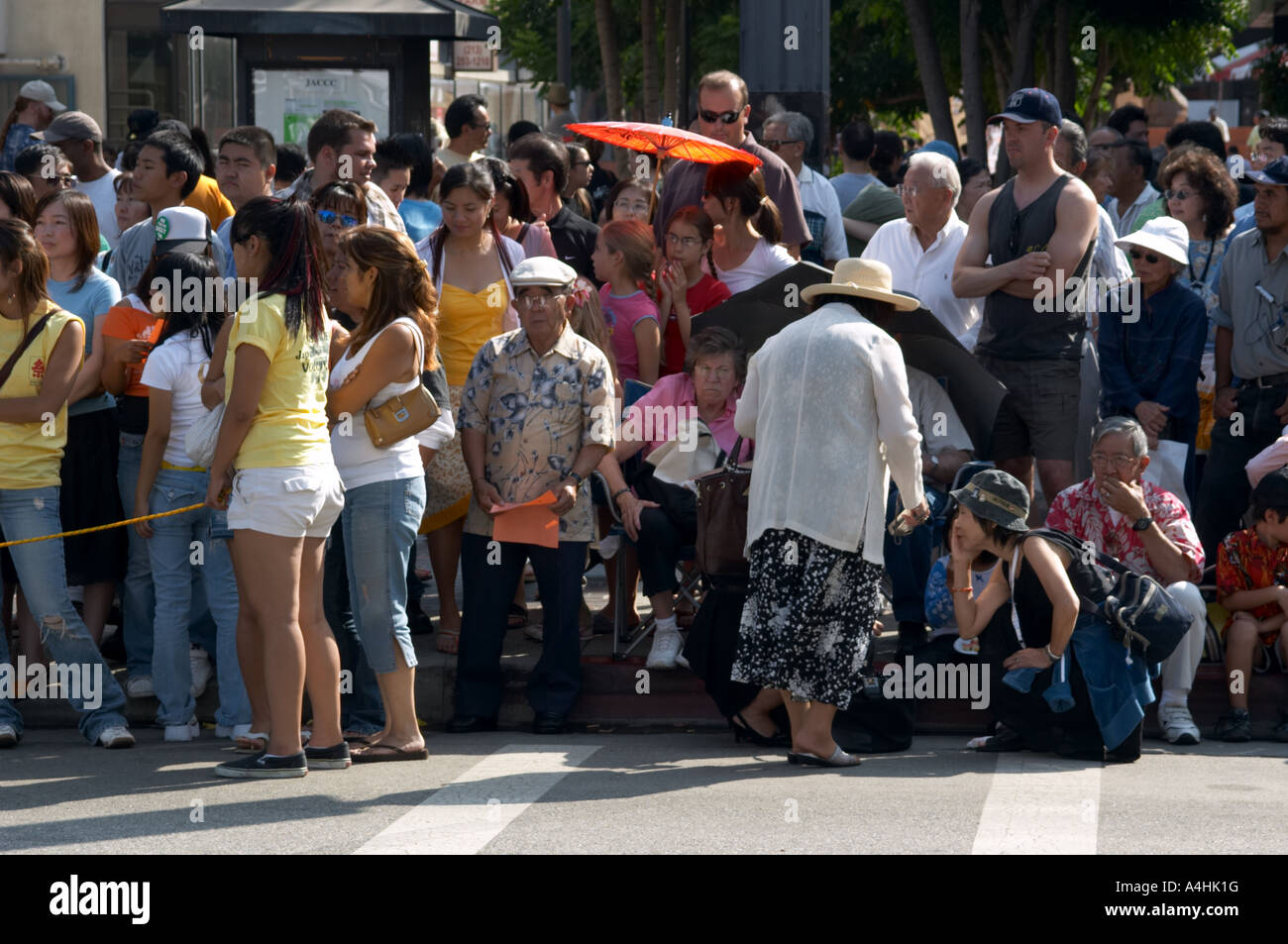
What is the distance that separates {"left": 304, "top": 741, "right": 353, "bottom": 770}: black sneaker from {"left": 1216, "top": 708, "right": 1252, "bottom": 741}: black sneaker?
3.57 metres

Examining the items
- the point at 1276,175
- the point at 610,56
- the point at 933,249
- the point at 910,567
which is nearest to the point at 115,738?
the point at 910,567

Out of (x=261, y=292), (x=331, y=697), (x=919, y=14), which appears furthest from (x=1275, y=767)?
(x=919, y=14)

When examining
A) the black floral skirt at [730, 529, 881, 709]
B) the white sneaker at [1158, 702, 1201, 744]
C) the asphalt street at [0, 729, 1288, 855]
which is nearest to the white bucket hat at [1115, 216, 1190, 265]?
the white sneaker at [1158, 702, 1201, 744]

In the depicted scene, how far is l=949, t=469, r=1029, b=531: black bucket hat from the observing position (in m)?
7.23

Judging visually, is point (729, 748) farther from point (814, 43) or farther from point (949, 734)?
point (814, 43)

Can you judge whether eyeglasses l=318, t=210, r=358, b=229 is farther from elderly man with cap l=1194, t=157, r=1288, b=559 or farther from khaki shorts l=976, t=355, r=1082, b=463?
elderly man with cap l=1194, t=157, r=1288, b=559

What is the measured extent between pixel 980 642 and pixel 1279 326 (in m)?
2.32

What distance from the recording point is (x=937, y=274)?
28.8ft

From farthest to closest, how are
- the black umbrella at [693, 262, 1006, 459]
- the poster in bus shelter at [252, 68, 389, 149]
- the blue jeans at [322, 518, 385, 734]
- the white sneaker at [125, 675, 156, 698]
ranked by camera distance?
the poster in bus shelter at [252, 68, 389, 149], the black umbrella at [693, 262, 1006, 459], the white sneaker at [125, 675, 156, 698], the blue jeans at [322, 518, 385, 734]

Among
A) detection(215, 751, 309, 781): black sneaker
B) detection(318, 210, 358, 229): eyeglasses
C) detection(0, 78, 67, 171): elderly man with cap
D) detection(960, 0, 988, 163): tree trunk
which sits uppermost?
detection(960, 0, 988, 163): tree trunk

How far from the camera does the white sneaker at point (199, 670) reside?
799cm

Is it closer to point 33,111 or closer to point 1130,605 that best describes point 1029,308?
point 1130,605

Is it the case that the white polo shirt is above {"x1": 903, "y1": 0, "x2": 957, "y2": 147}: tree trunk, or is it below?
below

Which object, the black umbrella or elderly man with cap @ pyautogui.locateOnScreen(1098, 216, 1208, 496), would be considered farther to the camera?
elderly man with cap @ pyautogui.locateOnScreen(1098, 216, 1208, 496)
